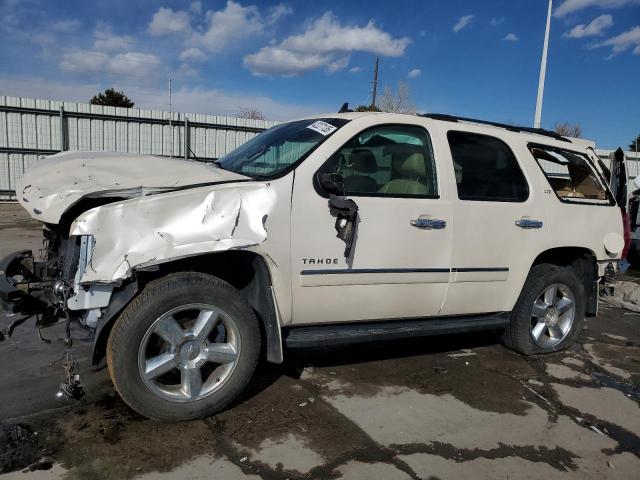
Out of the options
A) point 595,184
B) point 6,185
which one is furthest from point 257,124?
point 595,184

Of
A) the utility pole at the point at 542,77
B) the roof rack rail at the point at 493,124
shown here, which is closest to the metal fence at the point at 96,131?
the utility pole at the point at 542,77

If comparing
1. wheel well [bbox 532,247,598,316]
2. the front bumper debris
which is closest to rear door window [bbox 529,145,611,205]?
wheel well [bbox 532,247,598,316]

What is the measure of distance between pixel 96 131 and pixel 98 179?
15.4m

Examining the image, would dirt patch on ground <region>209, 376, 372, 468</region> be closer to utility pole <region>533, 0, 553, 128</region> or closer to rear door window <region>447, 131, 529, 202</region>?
rear door window <region>447, 131, 529, 202</region>

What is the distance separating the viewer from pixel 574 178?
17.5 ft

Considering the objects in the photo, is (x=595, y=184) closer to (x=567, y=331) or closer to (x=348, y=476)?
(x=567, y=331)

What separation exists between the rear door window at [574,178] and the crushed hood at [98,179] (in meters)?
2.97

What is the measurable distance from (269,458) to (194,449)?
437mm

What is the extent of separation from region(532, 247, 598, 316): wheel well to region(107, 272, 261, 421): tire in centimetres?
311

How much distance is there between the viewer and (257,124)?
19172 millimetres

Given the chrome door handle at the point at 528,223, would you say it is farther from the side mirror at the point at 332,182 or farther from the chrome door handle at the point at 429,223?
the side mirror at the point at 332,182

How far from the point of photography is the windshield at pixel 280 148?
3.57 metres

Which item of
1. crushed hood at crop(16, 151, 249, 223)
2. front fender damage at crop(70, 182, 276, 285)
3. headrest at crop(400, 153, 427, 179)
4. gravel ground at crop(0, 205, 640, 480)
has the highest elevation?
headrest at crop(400, 153, 427, 179)

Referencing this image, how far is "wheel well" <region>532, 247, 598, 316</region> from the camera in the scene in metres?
4.88
